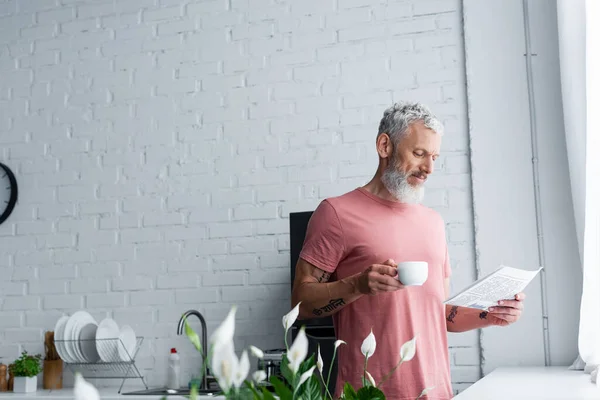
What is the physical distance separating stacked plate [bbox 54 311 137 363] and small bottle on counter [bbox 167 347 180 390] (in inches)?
8.8

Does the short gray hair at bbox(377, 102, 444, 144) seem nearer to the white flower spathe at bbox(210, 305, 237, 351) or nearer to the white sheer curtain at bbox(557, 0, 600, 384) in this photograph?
the white sheer curtain at bbox(557, 0, 600, 384)

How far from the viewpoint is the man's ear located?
2.31 metres

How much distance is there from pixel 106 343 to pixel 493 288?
2246 millimetres

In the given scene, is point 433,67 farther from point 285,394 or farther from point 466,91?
point 285,394

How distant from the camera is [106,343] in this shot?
3.57 meters

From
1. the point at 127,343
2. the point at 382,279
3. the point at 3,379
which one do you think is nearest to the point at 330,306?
the point at 382,279

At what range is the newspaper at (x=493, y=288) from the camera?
6.23 feet

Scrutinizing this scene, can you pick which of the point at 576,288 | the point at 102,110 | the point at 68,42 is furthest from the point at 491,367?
the point at 68,42

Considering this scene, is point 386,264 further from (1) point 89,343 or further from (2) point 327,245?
(1) point 89,343

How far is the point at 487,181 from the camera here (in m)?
3.26

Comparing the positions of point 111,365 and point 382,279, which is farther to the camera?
point 111,365

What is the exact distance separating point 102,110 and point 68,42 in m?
0.48

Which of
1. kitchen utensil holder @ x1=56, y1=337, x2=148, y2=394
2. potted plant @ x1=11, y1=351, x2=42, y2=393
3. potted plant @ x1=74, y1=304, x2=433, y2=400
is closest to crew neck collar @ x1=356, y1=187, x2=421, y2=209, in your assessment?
potted plant @ x1=74, y1=304, x2=433, y2=400

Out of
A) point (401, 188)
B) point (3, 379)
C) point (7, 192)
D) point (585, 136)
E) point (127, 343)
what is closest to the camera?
point (401, 188)
